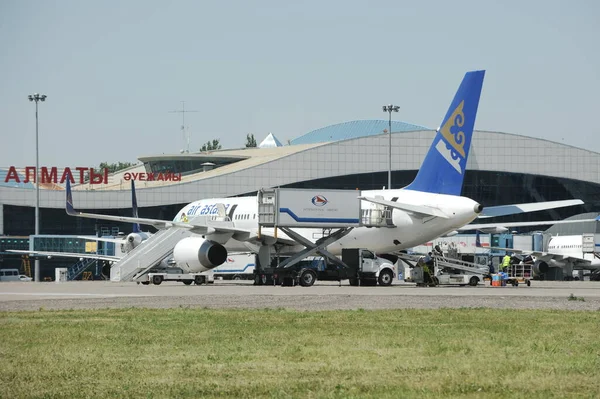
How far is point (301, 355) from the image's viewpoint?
15766mm

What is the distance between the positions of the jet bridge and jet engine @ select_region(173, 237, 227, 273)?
3088 millimetres

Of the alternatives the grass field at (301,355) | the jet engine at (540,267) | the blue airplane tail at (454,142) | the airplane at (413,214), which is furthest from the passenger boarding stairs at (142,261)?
the grass field at (301,355)

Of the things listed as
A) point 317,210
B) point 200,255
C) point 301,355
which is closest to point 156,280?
point 200,255

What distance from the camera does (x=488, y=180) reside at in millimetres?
109750

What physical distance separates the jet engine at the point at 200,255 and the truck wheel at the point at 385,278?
8112 mm

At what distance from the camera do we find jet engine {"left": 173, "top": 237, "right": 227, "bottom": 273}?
51.5m

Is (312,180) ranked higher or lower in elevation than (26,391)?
higher

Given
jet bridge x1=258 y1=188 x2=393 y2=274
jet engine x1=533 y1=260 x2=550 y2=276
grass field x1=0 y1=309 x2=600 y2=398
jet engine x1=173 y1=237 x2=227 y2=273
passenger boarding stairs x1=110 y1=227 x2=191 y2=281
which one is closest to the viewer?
grass field x1=0 y1=309 x2=600 y2=398

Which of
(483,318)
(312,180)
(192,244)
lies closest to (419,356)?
(483,318)

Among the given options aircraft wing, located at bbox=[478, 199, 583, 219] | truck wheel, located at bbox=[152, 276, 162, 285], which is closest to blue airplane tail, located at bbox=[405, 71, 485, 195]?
aircraft wing, located at bbox=[478, 199, 583, 219]

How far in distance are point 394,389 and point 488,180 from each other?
326ft

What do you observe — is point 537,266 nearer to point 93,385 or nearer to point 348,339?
point 348,339

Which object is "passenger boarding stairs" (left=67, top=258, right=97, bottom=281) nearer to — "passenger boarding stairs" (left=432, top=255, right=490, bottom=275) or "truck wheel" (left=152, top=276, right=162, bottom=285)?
"truck wheel" (left=152, top=276, right=162, bottom=285)

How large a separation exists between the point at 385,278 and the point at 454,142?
8.01 meters
